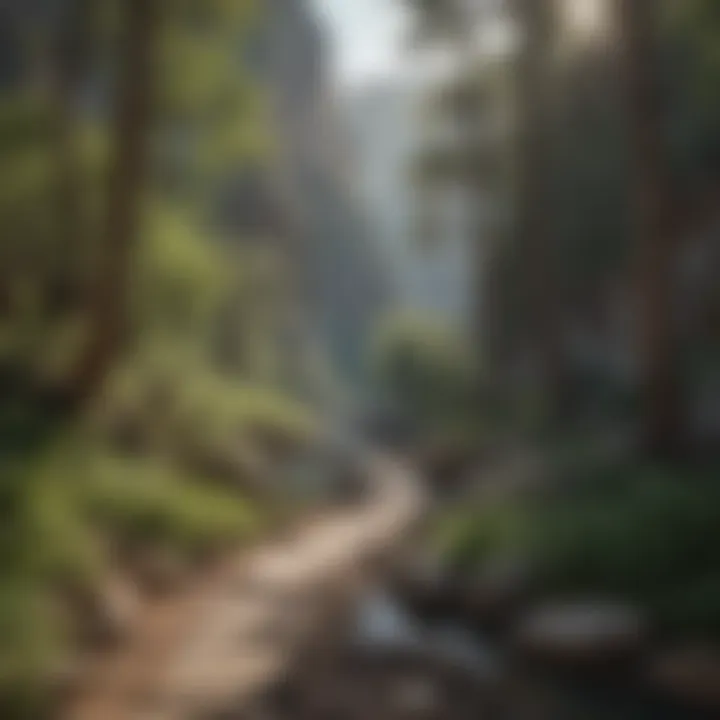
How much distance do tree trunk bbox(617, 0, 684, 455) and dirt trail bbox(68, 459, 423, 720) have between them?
80.4 inches

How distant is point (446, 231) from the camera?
861 centimetres

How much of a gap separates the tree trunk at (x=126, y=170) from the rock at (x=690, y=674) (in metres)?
4.03

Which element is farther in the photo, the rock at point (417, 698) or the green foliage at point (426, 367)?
the green foliage at point (426, 367)

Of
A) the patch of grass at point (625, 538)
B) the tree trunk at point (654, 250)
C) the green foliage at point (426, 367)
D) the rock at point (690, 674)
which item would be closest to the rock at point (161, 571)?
the patch of grass at point (625, 538)

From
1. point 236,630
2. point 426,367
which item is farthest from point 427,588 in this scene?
point 426,367

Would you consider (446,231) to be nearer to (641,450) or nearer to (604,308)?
(604,308)

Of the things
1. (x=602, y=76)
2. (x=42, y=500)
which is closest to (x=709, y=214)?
(x=602, y=76)

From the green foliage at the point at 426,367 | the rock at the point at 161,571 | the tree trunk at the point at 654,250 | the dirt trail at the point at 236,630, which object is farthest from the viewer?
the green foliage at the point at 426,367

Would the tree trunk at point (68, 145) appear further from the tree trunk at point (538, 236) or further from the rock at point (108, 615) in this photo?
the tree trunk at point (538, 236)

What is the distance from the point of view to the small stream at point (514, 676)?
11.4ft

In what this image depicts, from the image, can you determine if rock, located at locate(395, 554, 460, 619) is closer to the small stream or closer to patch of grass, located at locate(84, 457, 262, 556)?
the small stream

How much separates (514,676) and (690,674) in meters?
0.68

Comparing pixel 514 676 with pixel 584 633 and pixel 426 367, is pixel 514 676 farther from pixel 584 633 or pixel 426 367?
pixel 426 367

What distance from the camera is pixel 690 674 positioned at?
3537 millimetres
